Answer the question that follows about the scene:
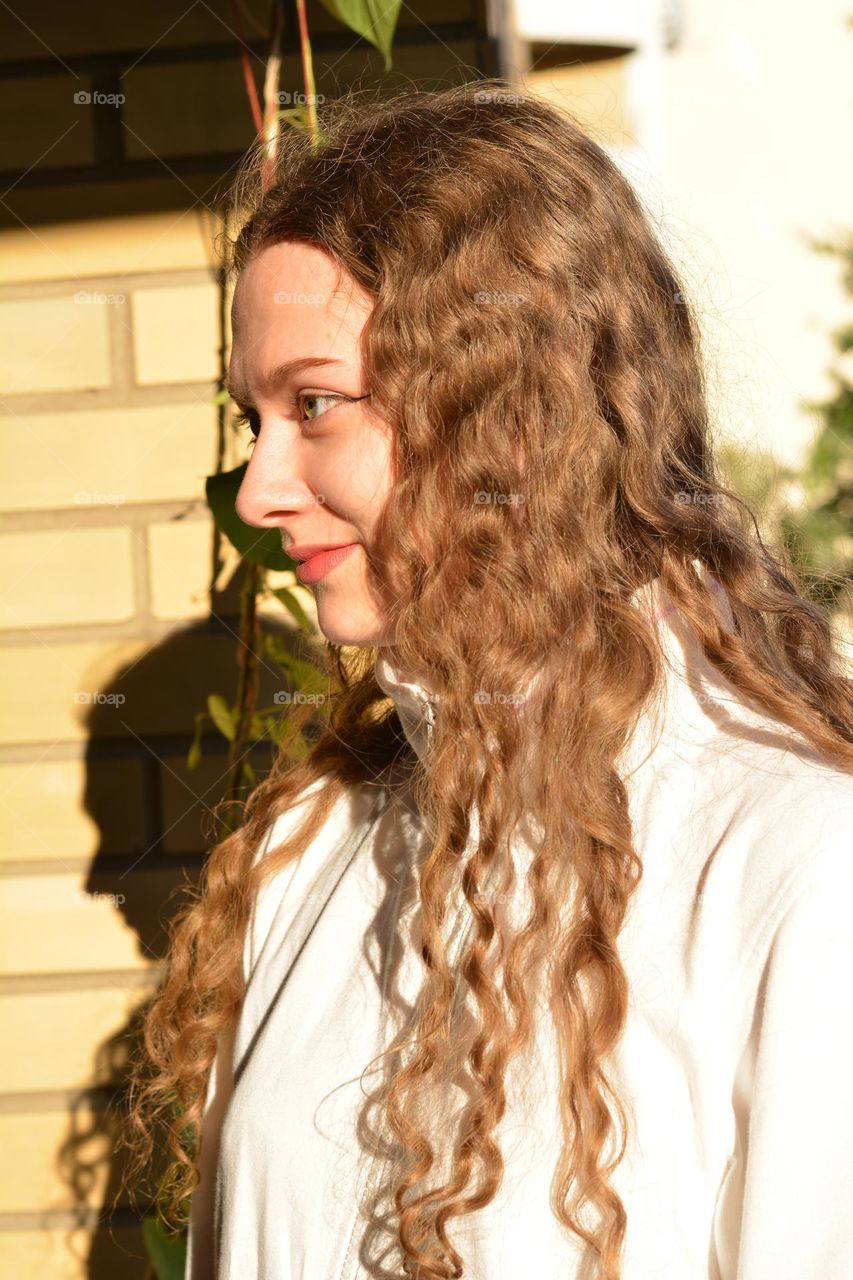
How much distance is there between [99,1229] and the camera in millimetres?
1729

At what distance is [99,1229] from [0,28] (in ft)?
5.56

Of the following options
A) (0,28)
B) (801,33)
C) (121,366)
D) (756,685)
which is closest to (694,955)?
(756,685)

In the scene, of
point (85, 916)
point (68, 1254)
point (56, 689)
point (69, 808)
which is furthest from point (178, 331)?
point (68, 1254)

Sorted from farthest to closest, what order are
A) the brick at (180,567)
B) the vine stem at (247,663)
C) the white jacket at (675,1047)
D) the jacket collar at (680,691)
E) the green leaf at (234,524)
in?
the brick at (180,567), the vine stem at (247,663), the green leaf at (234,524), the jacket collar at (680,691), the white jacket at (675,1047)

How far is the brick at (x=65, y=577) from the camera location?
1688 millimetres

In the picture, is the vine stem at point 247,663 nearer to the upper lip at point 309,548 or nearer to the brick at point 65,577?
the brick at point 65,577

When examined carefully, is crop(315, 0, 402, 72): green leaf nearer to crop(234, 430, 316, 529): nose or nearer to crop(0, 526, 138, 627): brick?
crop(234, 430, 316, 529): nose

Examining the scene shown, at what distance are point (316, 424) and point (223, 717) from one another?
0.66 m

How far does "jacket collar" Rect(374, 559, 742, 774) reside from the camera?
0.98 m

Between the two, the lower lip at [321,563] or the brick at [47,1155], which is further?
the brick at [47,1155]

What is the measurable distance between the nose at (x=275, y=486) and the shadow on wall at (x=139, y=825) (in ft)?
2.18

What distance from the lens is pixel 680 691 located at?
39.0 inches

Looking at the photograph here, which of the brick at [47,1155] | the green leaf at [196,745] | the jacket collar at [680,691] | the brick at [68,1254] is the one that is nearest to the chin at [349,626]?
the jacket collar at [680,691]

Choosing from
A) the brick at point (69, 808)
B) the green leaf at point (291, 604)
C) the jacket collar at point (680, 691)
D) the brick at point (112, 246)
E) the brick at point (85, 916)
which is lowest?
the brick at point (85, 916)
